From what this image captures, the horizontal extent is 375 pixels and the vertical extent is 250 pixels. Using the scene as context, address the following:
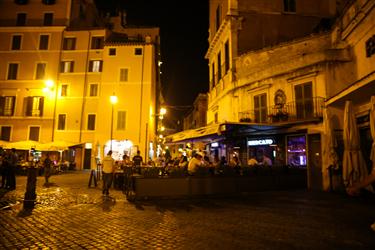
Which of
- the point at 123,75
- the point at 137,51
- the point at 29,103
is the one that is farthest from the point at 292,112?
the point at 29,103

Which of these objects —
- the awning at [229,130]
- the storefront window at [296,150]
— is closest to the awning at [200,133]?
the awning at [229,130]

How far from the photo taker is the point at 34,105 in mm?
31531

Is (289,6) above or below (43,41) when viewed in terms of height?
below

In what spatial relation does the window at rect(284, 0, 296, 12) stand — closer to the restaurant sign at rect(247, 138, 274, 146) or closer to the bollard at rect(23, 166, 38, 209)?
the restaurant sign at rect(247, 138, 274, 146)

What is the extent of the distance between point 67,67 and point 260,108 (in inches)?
953

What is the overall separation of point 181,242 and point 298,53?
15050mm

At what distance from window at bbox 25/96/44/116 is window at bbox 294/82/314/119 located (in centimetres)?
2746

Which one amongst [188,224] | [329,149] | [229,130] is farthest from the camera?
[229,130]

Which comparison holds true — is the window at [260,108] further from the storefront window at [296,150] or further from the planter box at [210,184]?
the planter box at [210,184]

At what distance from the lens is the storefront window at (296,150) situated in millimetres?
15609

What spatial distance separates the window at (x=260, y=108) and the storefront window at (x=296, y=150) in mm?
2231

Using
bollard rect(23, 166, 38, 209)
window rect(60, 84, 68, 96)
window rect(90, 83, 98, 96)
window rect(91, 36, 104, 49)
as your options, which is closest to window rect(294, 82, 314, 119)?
bollard rect(23, 166, 38, 209)

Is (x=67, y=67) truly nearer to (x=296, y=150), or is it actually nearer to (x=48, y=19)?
(x=48, y=19)

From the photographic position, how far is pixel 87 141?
30.9 m
